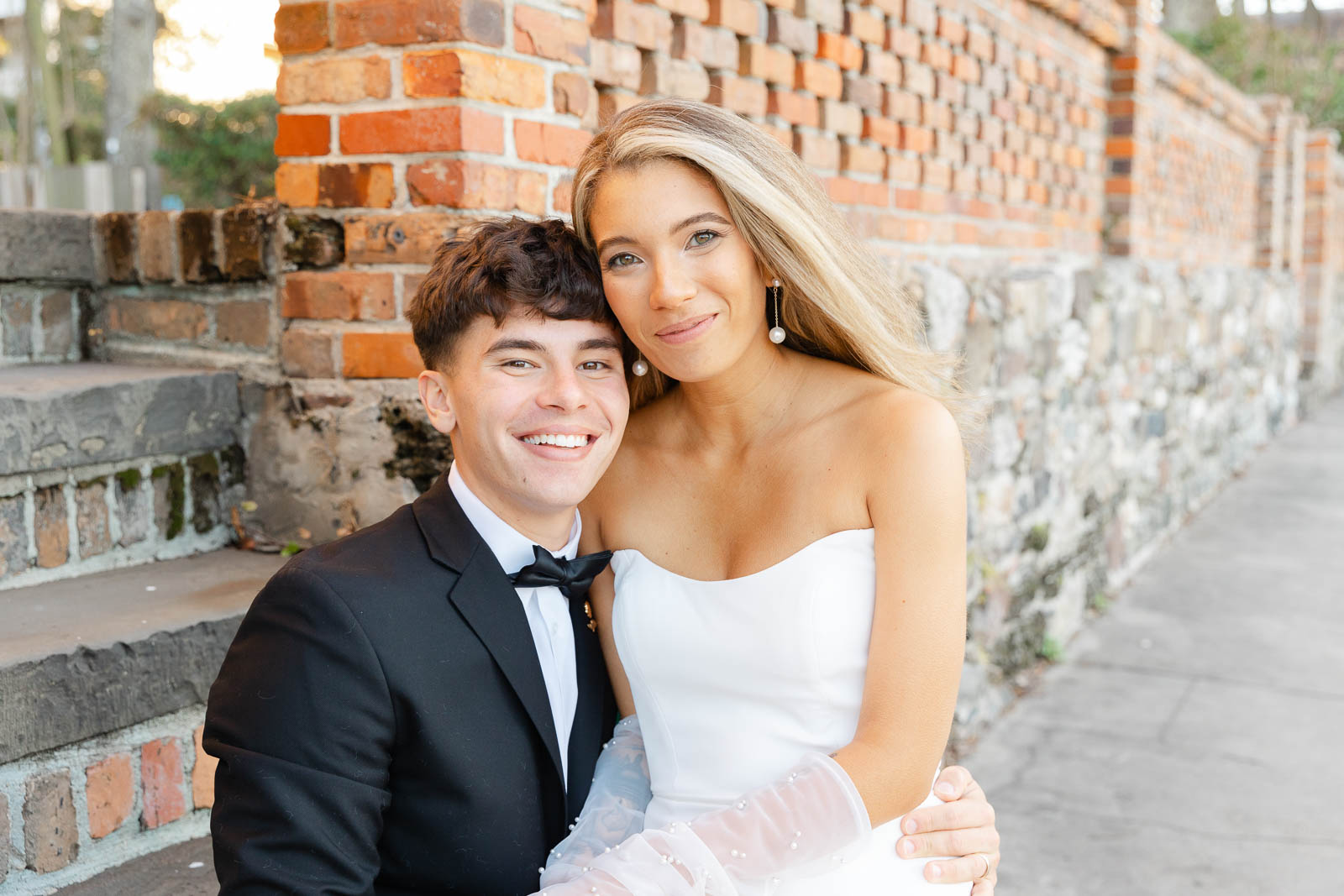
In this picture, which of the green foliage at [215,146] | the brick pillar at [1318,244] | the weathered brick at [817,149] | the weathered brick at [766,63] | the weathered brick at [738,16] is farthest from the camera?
the brick pillar at [1318,244]

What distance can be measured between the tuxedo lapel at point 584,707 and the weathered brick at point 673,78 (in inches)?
51.4

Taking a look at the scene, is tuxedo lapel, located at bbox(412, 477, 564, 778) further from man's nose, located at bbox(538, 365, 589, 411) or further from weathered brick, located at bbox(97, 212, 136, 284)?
weathered brick, located at bbox(97, 212, 136, 284)

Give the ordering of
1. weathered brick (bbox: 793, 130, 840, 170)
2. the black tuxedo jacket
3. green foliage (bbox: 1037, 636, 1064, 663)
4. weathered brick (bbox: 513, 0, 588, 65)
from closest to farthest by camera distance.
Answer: the black tuxedo jacket < weathered brick (bbox: 513, 0, 588, 65) < weathered brick (bbox: 793, 130, 840, 170) < green foliage (bbox: 1037, 636, 1064, 663)

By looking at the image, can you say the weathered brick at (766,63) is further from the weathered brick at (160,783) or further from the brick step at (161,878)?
the brick step at (161,878)

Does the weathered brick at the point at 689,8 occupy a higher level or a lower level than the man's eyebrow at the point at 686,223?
higher

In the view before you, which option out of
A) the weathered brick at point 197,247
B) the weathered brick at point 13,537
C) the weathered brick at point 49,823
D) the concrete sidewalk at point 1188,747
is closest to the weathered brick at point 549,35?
the weathered brick at point 197,247

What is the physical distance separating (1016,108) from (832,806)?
3.72m

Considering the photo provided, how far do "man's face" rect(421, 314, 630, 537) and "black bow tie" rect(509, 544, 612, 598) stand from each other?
8 centimetres

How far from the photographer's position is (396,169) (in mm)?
2174

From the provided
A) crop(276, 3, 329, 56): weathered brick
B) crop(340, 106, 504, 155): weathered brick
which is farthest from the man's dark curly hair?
crop(276, 3, 329, 56): weathered brick

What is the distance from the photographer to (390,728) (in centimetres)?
147

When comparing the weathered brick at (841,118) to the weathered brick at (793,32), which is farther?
the weathered brick at (841,118)

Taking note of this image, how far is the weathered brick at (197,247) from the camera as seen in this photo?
2.48 metres

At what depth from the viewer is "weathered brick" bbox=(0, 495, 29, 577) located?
206 cm
